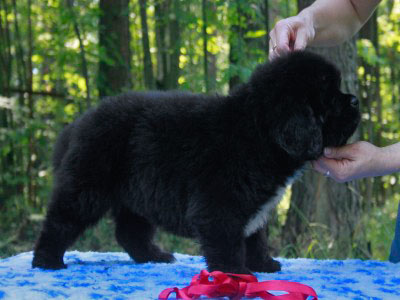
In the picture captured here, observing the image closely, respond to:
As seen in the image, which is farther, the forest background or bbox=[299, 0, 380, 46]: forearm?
the forest background

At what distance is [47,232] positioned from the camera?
3219 millimetres

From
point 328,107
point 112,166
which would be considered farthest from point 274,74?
point 112,166

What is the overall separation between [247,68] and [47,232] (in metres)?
3.04

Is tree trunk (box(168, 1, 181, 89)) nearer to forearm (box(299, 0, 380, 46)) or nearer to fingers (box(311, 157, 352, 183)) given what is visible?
forearm (box(299, 0, 380, 46))

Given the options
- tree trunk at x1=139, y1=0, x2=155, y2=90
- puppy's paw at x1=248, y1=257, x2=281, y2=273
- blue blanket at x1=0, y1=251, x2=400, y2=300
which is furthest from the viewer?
tree trunk at x1=139, y1=0, x2=155, y2=90

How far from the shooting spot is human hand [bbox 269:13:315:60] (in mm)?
3197

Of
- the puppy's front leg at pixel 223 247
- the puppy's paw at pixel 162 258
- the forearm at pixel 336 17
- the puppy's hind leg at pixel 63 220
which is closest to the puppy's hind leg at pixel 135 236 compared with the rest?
the puppy's paw at pixel 162 258

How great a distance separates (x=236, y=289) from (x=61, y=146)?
1700 millimetres

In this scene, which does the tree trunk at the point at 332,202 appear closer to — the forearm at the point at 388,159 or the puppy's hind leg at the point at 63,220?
the forearm at the point at 388,159

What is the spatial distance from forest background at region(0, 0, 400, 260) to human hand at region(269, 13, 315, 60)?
77.6 inches

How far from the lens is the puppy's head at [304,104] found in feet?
8.96

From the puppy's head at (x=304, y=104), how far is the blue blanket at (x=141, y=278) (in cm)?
72

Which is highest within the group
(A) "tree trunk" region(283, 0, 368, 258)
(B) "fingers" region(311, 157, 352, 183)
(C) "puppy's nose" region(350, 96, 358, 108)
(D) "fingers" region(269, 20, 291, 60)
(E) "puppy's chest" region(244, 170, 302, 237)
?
(D) "fingers" region(269, 20, 291, 60)

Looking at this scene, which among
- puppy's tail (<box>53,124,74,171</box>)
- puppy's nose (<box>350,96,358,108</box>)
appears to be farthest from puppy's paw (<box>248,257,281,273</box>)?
puppy's tail (<box>53,124,74,171</box>)
